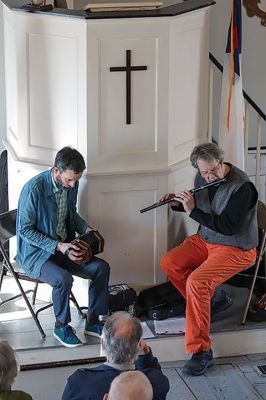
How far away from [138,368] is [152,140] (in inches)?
71.0

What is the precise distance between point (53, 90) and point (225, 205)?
1.20 meters

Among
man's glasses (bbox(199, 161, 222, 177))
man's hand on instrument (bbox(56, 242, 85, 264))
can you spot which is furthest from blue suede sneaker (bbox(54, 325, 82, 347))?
man's glasses (bbox(199, 161, 222, 177))

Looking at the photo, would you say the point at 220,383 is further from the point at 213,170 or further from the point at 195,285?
the point at 213,170

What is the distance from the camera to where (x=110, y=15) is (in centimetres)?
491

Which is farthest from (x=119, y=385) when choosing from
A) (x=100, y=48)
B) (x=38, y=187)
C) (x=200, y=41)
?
(x=200, y=41)

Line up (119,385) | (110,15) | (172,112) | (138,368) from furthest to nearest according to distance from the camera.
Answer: (172,112) < (110,15) < (138,368) < (119,385)

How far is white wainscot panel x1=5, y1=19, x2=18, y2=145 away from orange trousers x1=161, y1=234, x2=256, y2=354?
1273 millimetres

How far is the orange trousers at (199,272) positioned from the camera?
4930 mm

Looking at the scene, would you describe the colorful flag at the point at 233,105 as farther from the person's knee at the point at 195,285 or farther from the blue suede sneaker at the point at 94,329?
the blue suede sneaker at the point at 94,329

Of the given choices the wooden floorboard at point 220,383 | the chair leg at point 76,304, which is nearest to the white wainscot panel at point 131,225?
the chair leg at point 76,304

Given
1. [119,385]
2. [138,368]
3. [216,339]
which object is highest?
[119,385]

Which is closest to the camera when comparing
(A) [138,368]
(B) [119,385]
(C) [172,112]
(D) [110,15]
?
(B) [119,385]

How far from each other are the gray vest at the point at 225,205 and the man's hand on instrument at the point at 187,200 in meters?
Answer: 0.14

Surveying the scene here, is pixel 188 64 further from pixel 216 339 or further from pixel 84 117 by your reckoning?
pixel 216 339
